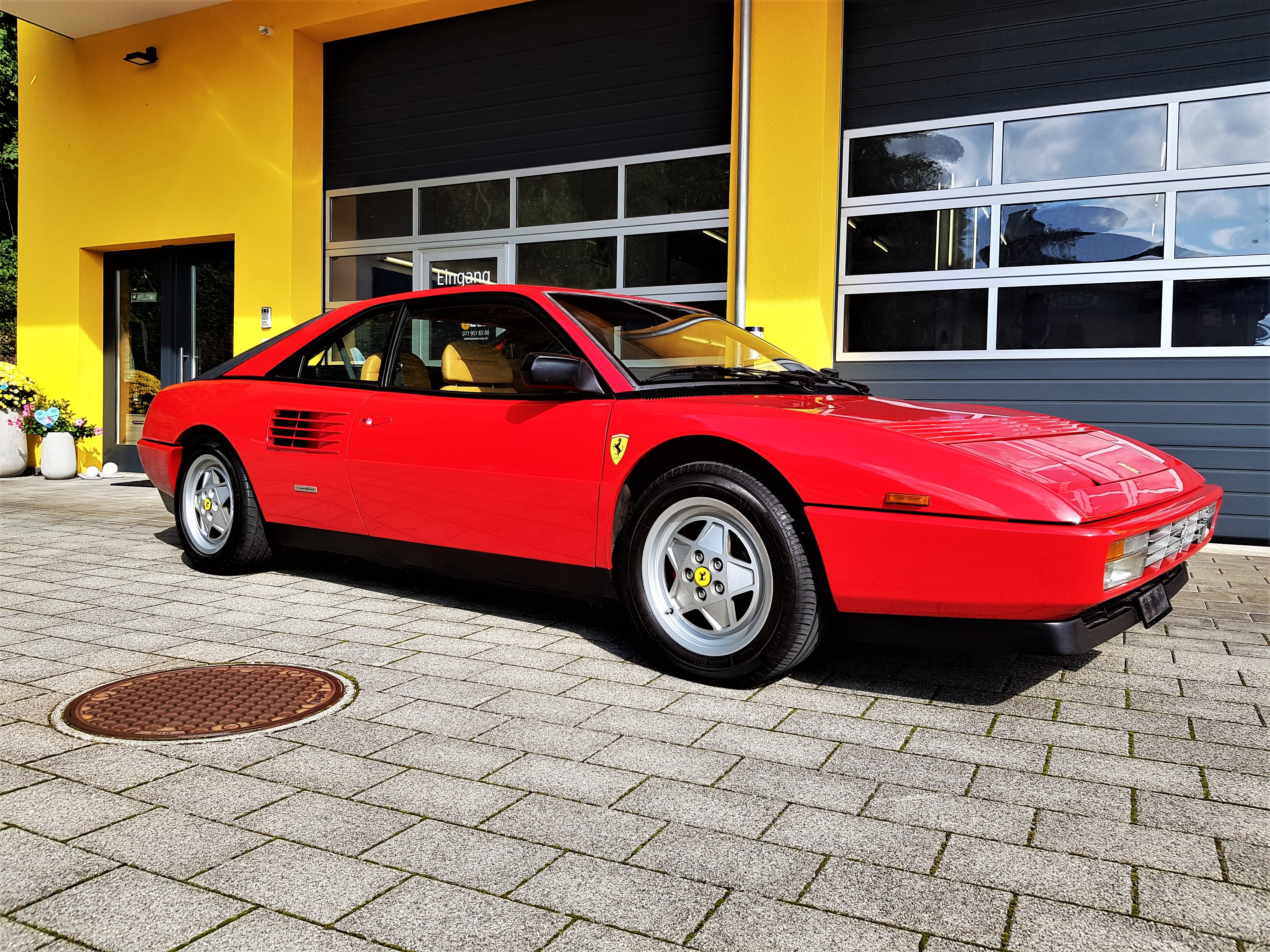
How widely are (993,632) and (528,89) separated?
8.02 meters

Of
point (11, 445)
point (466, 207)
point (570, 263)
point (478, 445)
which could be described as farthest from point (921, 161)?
point (11, 445)

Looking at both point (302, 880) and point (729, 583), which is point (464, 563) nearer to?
point (729, 583)

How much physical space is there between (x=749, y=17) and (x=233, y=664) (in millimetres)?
6452

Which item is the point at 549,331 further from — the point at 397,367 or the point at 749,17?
the point at 749,17

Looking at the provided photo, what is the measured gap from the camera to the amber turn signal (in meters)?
2.76

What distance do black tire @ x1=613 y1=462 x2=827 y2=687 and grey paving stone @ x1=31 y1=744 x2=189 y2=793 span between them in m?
1.49

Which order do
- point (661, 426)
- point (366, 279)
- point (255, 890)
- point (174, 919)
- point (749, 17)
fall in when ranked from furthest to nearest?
point (366, 279) → point (749, 17) → point (661, 426) → point (255, 890) → point (174, 919)

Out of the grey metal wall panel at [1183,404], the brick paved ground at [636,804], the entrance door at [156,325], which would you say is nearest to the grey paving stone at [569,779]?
the brick paved ground at [636,804]

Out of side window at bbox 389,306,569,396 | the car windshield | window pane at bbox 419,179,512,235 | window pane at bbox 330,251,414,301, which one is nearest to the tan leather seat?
side window at bbox 389,306,569,396

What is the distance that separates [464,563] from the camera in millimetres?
3910

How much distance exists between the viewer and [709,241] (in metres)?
8.41

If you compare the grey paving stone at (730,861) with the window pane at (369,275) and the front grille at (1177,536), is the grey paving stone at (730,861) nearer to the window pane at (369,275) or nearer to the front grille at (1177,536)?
the front grille at (1177,536)

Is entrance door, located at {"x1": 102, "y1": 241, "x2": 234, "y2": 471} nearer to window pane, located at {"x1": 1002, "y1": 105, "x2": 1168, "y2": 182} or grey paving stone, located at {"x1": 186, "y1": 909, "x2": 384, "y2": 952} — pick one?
window pane, located at {"x1": 1002, "y1": 105, "x2": 1168, "y2": 182}

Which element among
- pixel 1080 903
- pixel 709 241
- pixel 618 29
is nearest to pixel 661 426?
pixel 1080 903
